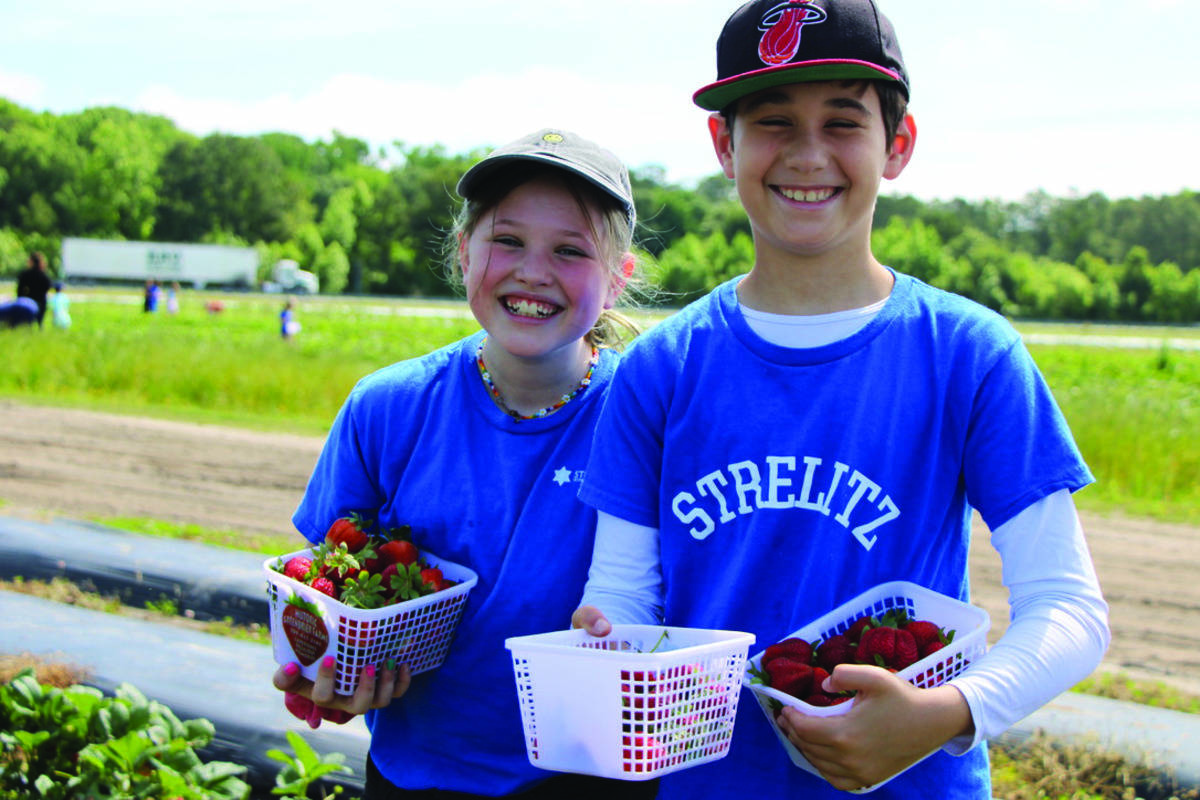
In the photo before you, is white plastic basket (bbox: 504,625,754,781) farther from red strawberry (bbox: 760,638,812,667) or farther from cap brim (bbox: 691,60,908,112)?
Result: cap brim (bbox: 691,60,908,112)

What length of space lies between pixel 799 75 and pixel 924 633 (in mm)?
936

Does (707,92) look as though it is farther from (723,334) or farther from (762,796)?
(762,796)

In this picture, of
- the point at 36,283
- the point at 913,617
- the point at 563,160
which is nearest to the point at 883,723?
the point at 913,617

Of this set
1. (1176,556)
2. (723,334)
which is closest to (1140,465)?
(1176,556)

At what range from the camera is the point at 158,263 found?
234 feet

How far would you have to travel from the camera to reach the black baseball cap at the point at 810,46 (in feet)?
5.77

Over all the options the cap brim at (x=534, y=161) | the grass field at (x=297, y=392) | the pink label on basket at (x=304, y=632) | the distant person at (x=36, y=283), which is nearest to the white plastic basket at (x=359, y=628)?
the pink label on basket at (x=304, y=632)

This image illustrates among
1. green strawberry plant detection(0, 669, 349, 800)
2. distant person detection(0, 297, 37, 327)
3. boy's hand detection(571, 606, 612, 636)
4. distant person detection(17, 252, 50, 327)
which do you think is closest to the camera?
boy's hand detection(571, 606, 612, 636)

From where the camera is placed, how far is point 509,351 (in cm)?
229

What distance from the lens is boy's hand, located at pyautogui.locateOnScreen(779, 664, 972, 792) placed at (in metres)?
1.56

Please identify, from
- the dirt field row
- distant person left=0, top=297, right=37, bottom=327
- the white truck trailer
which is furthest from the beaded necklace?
the white truck trailer

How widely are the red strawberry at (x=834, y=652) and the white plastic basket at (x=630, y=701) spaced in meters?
0.12

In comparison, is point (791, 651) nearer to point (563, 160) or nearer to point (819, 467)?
point (819, 467)

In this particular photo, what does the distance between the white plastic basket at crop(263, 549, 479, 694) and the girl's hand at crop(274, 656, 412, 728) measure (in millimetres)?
19
